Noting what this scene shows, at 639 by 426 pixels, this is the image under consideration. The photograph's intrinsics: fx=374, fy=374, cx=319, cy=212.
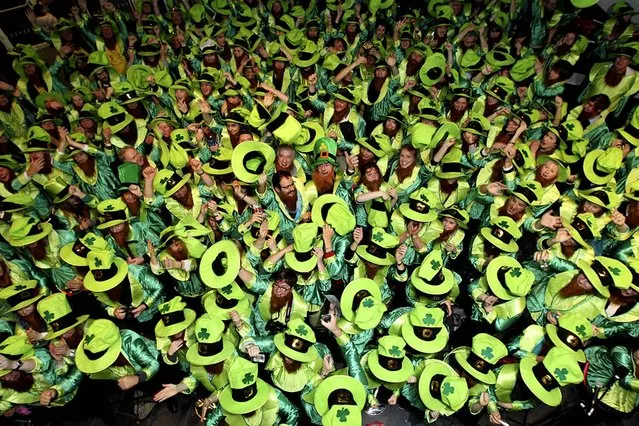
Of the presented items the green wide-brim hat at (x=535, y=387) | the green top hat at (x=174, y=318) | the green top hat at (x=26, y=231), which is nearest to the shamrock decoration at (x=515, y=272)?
the green wide-brim hat at (x=535, y=387)

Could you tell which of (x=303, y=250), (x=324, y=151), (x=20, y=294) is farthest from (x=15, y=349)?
(x=324, y=151)

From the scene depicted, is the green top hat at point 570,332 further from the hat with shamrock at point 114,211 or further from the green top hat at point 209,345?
the hat with shamrock at point 114,211

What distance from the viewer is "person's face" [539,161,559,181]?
447 cm

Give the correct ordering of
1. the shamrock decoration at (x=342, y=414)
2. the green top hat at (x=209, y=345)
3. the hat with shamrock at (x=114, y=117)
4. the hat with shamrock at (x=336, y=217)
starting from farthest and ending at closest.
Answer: the hat with shamrock at (x=114, y=117)
the hat with shamrock at (x=336, y=217)
the green top hat at (x=209, y=345)
the shamrock decoration at (x=342, y=414)

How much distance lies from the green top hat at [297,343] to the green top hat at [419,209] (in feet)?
5.31

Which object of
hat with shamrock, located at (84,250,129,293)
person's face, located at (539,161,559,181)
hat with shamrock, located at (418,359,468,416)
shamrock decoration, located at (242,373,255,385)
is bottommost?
hat with shamrock, located at (418,359,468,416)

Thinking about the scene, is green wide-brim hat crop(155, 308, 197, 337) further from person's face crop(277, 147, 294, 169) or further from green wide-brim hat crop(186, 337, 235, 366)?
person's face crop(277, 147, 294, 169)

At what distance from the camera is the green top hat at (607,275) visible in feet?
11.2

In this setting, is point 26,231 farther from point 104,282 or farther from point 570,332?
point 570,332

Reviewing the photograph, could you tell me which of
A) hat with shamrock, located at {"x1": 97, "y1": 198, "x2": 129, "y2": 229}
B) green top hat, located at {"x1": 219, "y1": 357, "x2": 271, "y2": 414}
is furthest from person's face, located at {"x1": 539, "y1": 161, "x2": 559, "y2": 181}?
hat with shamrock, located at {"x1": 97, "y1": 198, "x2": 129, "y2": 229}

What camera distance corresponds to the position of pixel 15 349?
Result: 3.32 meters

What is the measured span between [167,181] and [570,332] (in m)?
4.46

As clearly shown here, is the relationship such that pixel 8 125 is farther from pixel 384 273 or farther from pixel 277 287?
pixel 384 273

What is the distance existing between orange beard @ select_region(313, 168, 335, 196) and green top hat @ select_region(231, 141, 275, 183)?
0.64 m
